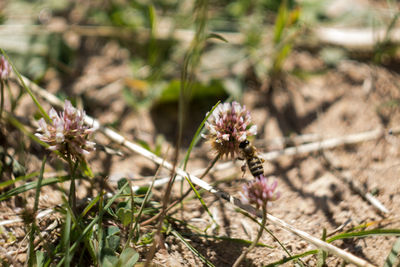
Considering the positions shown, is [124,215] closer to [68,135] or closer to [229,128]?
[68,135]

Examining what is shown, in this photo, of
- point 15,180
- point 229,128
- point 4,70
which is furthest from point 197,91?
point 15,180

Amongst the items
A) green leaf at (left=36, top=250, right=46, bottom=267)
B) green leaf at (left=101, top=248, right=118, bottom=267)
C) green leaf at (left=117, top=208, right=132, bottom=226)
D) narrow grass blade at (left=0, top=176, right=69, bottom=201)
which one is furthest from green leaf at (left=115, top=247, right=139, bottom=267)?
narrow grass blade at (left=0, top=176, right=69, bottom=201)

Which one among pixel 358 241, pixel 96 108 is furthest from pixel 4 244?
pixel 358 241

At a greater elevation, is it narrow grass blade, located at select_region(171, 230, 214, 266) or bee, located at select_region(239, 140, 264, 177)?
bee, located at select_region(239, 140, 264, 177)

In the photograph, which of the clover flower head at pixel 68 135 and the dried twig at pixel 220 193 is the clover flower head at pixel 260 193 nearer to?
the dried twig at pixel 220 193

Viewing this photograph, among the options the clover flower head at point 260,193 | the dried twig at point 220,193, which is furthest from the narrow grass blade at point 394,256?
the clover flower head at point 260,193

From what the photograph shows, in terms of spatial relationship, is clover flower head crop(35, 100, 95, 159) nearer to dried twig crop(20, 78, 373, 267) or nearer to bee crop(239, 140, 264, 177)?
dried twig crop(20, 78, 373, 267)

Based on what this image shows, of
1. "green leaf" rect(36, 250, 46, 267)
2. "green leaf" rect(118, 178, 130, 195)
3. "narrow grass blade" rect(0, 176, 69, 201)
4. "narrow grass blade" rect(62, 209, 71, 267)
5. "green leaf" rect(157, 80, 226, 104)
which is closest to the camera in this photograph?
"narrow grass blade" rect(62, 209, 71, 267)

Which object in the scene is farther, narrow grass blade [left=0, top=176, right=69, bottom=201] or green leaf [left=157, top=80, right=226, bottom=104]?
green leaf [left=157, top=80, right=226, bottom=104]

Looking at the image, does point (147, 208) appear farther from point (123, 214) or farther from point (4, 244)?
point (4, 244)
